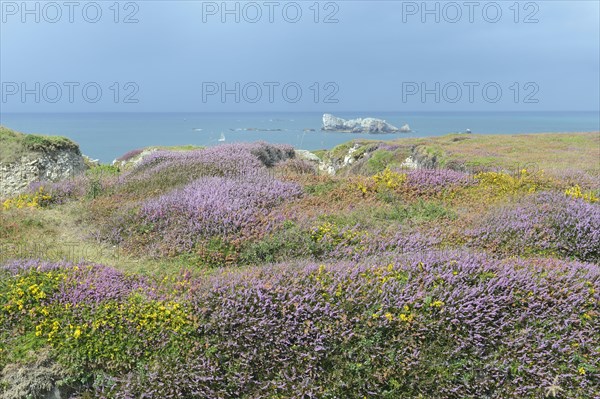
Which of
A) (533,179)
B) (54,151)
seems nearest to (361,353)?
(533,179)

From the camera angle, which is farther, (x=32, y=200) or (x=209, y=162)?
(x=209, y=162)

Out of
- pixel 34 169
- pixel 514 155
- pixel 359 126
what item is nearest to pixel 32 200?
pixel 34 169

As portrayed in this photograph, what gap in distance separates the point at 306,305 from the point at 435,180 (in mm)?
8452

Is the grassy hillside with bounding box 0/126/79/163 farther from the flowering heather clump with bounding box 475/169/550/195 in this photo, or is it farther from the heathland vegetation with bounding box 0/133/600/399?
the flowering heather clump with bounding box 475/169/550/195

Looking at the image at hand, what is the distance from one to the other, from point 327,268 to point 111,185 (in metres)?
9.88

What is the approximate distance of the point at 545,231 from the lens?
10.9m

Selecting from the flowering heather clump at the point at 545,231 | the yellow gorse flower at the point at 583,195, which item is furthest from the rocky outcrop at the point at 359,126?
the flowering heather clump at the point at 545,231

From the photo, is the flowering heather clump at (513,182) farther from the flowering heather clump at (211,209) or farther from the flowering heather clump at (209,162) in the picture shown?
the flowering heather clump at (209,162)

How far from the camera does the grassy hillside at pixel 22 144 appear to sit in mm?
20828

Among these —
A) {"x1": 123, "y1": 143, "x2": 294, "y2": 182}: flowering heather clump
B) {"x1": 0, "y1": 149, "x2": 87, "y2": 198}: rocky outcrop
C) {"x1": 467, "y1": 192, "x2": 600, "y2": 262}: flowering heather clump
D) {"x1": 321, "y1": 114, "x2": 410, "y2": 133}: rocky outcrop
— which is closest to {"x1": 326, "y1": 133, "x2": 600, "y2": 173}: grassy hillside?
{"x1": 467, "y1": 192, "x2": 600, "y2": 262}: flowering heather clump

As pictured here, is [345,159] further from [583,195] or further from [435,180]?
[583,195]

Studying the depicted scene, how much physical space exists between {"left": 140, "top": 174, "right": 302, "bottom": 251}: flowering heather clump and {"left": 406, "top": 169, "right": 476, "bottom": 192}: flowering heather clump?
3785mm

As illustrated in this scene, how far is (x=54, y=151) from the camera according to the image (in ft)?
72.5

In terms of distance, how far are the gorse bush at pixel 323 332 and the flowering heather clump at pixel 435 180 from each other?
594 cm
